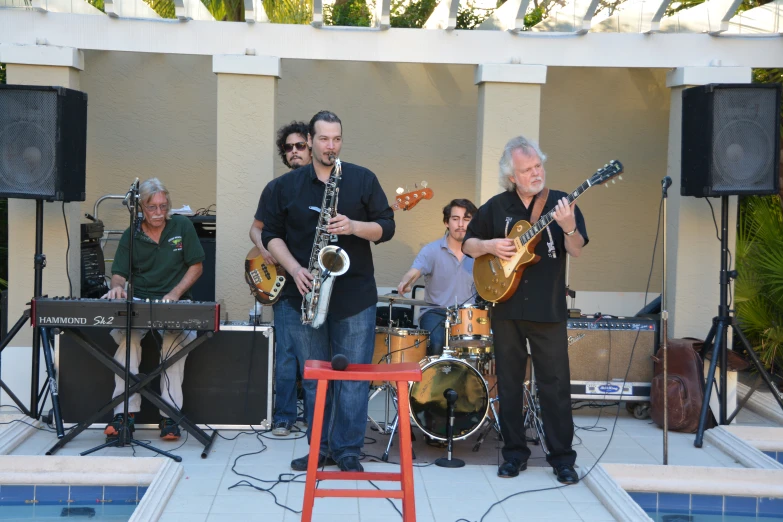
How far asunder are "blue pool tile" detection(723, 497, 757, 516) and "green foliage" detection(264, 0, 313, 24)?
27.9 feet

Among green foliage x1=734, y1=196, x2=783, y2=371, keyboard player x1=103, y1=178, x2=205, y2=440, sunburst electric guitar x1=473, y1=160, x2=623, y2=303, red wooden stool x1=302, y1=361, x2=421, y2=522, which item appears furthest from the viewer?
green foliage x1=734, y1=196, x2=783, y2=371

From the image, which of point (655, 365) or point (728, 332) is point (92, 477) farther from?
point (728, 332)

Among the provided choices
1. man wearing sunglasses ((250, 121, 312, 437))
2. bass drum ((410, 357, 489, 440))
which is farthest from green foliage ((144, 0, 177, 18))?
bass drum ((410, 357, 489, 440))

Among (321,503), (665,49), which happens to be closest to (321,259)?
(321,503)

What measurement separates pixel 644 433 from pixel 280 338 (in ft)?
7.98

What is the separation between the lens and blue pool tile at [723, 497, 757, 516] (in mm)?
4473

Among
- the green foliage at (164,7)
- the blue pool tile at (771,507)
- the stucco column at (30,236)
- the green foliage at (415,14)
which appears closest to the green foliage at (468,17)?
the green foliage at (415,14)

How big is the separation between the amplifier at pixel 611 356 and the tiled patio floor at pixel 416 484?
14.7 inches

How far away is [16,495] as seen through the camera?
443 cm

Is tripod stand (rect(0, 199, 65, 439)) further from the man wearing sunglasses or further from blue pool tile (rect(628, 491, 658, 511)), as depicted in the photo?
blue pool tile (rect(628, 491, 658, 511))

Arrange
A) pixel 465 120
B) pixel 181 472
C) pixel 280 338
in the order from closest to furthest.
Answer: pixel 181 472
pixel 280 338
pixel 465 120

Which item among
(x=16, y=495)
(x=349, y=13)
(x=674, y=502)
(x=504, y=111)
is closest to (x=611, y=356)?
(x=674, y=502)

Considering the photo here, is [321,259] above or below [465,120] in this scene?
below

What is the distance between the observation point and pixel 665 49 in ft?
20.4
